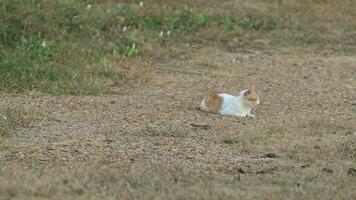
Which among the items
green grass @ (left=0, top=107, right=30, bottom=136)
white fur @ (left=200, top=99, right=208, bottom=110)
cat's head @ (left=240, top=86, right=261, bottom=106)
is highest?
cat's head @ (left=240, top=86, right=261, bottom=106)

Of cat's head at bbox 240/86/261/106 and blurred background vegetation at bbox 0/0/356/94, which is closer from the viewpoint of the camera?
cat's head at bbox 240/86/261/106

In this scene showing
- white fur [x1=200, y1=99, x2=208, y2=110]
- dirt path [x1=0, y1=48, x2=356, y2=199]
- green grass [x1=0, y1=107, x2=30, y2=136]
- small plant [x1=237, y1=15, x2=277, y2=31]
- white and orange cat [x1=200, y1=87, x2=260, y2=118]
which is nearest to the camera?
dirt path [x1=0, y1=48, x2=356, y2=199]

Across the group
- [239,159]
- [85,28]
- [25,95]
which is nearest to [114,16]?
[85,28]

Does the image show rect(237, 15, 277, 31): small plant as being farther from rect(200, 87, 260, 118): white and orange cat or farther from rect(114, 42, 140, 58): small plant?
rect(200, 87, 260, 118): white and orange cat

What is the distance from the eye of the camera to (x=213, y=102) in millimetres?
7383

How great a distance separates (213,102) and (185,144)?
1.48 metres

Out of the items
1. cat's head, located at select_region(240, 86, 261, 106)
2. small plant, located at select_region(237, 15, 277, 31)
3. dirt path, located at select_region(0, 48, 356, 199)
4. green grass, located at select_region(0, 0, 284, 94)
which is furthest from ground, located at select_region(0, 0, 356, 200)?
small plant, located at select_region(237, 15, 277, 31)

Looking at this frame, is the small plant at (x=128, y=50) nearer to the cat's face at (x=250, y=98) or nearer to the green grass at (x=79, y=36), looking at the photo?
the green grass at (x=79, y=36)

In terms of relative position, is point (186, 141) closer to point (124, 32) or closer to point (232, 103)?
point (232, 103)

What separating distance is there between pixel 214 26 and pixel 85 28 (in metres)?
2.19

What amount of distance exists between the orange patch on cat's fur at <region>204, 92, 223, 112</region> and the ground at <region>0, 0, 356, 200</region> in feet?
0.26

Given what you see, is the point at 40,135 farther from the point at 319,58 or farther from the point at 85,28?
the point at 319,58

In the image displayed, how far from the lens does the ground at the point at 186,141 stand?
466cm

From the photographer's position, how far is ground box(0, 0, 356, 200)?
4.66m
